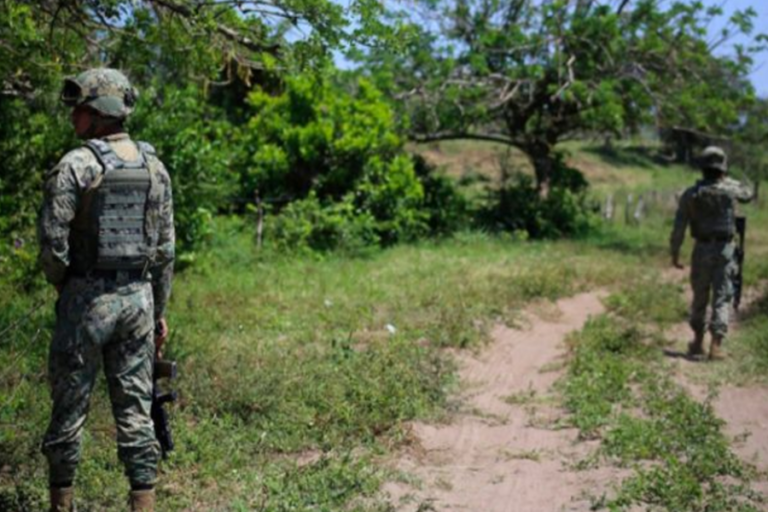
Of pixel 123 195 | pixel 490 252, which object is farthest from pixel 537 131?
pixel 123 195

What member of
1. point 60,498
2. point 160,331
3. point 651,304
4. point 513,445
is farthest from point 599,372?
point 60,498

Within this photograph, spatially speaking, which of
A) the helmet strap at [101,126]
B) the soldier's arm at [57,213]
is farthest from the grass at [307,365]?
the helmet strap at [101,126]

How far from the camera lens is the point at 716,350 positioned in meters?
9.27

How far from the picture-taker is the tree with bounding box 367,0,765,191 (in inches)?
685

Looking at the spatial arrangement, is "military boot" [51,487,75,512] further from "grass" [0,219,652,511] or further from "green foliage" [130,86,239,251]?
"green foliage" [130,86,239,251]

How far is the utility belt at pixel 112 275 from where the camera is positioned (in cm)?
433

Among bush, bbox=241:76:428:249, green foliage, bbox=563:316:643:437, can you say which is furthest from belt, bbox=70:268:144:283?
bush, bbox=241:76:428:249

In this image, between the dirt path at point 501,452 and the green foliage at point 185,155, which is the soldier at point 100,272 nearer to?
the dirt path at point 501,452

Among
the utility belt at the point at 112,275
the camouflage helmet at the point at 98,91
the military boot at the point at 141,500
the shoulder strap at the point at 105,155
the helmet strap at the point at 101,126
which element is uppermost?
the camouflage helmet at the point at 98,91

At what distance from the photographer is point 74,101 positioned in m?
4.32

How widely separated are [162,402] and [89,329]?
2.49 feet

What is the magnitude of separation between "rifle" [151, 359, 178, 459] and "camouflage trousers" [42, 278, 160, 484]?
24 cm

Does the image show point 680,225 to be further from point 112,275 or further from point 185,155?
point 112,275

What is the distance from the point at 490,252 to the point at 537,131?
4.65 m
